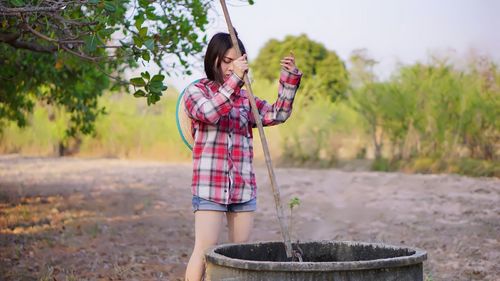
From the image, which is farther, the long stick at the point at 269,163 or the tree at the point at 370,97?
the tree at the point at 370,97

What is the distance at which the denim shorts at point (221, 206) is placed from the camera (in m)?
3.72

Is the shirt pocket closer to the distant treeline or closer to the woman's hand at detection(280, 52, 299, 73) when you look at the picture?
the woman's hand at detection(280, 52, 299, 73)

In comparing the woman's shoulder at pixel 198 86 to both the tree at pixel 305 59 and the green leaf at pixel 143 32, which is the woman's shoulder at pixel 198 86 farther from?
the tree at pixel 305 59

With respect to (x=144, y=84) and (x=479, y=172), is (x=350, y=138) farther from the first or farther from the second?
(x=144, y=84)

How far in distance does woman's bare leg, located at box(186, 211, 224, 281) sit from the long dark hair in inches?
25.0

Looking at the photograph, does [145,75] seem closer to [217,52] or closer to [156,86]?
[156,86]

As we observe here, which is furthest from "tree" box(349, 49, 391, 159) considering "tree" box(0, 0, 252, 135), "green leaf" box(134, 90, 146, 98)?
"green leaf" box(134, 90, 146, 98)

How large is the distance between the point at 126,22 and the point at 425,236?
358 cm

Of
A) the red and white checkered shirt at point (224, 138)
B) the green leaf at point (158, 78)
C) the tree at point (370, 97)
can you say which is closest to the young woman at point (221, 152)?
the red and white checkered shirt at point (224, 138)

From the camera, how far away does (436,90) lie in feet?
45.0

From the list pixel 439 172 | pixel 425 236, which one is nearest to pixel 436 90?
pixel 439 172

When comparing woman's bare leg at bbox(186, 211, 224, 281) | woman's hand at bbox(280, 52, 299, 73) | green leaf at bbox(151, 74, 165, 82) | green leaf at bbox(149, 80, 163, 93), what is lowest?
woman's bare leg at bbox(186, 211, 224, 281)

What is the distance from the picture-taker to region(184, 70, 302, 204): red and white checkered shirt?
146 inches

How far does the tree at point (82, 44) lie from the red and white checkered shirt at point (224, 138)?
52 cm
